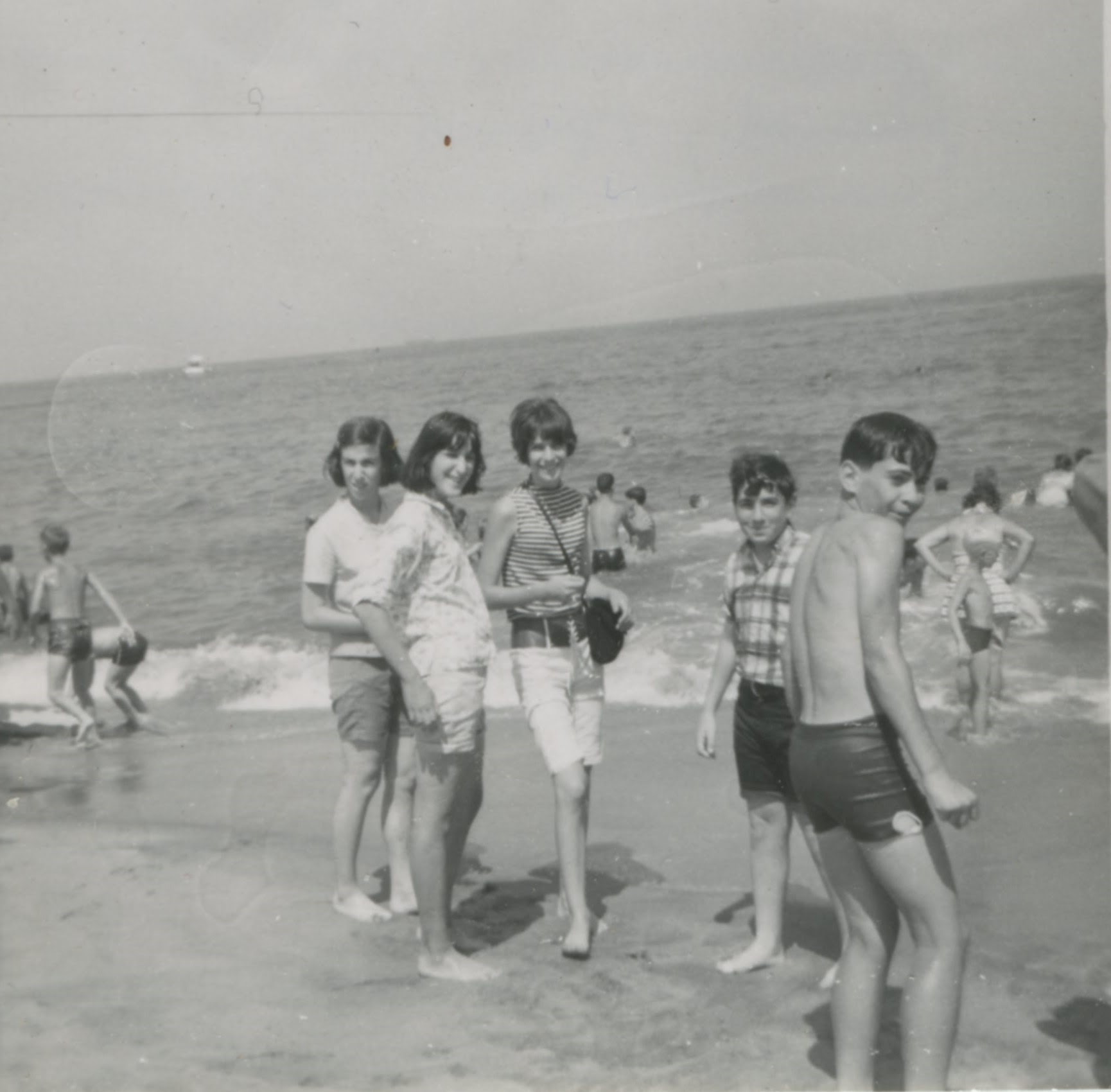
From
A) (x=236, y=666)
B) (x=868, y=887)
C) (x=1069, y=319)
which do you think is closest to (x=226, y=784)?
(x=868, y=887)

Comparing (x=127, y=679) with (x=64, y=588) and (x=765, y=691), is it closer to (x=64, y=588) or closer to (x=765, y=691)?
(x=64, y=588)

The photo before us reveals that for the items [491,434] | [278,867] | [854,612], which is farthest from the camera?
[491,434]

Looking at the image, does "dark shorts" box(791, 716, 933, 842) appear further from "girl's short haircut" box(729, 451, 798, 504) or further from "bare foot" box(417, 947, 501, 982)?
"bare foot" box(417, 947, 501, 982)

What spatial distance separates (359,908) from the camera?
403cm

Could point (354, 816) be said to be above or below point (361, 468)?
below

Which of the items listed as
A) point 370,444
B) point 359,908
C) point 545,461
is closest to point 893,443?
point 545,461

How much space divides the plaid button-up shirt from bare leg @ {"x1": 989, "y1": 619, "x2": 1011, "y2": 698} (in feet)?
12.7

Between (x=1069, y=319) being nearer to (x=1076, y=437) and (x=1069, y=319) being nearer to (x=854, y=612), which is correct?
(x=1076, y=437)

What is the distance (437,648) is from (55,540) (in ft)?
17.5

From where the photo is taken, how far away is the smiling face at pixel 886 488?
2.76 meters

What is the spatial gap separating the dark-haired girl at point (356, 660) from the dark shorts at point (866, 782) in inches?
70.2

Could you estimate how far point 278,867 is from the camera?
15.2 ft

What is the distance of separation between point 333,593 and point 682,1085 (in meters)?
1.90

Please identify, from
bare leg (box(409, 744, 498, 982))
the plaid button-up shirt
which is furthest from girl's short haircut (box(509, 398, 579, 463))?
bare leg (box(409, 744, 498, 982))
